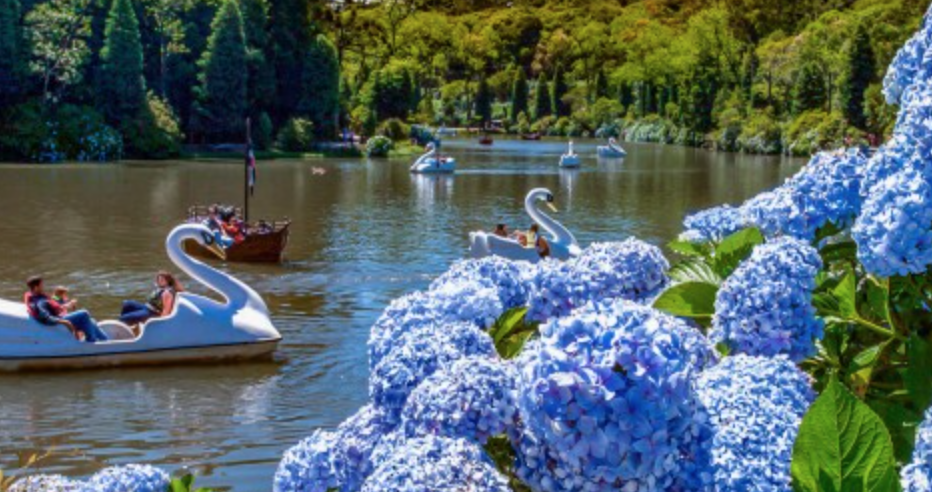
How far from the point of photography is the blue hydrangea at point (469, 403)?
6.28ft

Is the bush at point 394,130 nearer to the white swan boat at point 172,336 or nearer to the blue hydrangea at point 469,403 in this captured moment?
the white swan boat at point 172,336

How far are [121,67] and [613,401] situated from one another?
52.7 meters

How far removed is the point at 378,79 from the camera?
2815 inches

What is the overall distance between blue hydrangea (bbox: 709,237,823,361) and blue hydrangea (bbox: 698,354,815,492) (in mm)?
167

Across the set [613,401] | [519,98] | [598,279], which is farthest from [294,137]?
[613,401]

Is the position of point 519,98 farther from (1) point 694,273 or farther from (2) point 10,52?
(1) point 694,273

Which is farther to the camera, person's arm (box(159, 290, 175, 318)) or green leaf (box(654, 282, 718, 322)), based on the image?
person's arm (box(159, 290, 175, 318))


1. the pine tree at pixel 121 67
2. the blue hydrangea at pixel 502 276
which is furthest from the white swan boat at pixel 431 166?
the blue hydrangea at pixel 502 276

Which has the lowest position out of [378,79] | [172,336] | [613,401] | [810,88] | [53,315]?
[172,336]

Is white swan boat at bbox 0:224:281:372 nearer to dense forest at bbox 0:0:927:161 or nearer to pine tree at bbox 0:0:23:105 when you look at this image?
dense forest at bbox 0:0:927:161

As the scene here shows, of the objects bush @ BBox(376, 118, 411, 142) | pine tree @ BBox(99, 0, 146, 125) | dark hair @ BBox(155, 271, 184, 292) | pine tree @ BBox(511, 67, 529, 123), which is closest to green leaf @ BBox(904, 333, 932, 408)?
dark hair @ BBox(155, 271, 184, 292)

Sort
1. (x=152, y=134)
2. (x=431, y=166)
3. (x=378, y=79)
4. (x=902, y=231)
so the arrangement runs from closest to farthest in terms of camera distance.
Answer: (x=902, y=231), (x=431, y=166), (x=152, y=134), (x=378, y=79)

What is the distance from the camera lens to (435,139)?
222 feet

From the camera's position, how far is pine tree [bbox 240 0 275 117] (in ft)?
193
